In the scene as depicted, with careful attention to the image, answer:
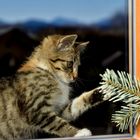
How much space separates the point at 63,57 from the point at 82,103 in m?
0.25

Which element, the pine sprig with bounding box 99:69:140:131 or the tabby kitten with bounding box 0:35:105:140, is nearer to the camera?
the pine sprig with bounding box 99:69:140:131

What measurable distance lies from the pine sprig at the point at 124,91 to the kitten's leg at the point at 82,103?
181 mm

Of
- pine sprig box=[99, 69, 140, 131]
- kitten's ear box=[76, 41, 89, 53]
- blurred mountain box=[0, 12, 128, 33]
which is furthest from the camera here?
kitten's ear box=[76, 41, 89, 53]

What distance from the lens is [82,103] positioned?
212 centimetres

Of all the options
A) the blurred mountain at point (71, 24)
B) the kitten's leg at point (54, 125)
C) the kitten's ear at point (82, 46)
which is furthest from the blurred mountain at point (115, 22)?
the kitten's leg at point (54, 125)

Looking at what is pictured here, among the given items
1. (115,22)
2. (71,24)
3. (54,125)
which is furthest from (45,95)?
(115,22)

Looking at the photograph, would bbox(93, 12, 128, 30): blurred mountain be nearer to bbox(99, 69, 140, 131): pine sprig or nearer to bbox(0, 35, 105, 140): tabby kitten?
bbox(0, 35, 105, 140): tabby kitten

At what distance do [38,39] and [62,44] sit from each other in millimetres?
135

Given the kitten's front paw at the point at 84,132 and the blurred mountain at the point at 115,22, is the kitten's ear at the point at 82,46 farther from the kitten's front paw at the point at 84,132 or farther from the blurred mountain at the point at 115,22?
the kitten's front paw at the point at 84,132

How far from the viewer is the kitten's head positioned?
2.07m

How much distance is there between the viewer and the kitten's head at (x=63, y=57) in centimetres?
207

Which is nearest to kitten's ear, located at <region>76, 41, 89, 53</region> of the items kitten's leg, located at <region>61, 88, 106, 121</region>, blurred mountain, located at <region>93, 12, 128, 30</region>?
blurred mountain, located at <region>93, 12, 128, 30</region>

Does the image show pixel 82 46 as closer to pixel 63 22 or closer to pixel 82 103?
pixel 63 22

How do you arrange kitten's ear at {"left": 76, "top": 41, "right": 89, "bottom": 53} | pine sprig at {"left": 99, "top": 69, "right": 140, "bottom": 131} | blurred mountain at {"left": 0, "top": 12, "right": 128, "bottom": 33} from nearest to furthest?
1. pine sprig at {"left": 99, "top": 69, "right": 140, "bottom": 131}
2. blurred mountain at {"left": 0, "top": 12, "right": 128, "bottom": 33}
3. kitten's ear at {"left": 76, "top": 41, "right": 89, "bottom": 53}
